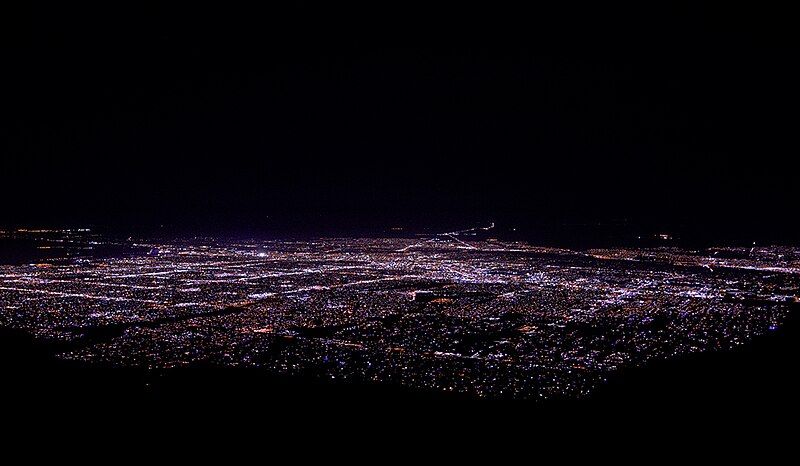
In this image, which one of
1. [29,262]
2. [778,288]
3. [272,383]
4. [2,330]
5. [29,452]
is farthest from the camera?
[29,262]

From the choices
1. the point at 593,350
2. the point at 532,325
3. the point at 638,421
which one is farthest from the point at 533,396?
the point at 532,325

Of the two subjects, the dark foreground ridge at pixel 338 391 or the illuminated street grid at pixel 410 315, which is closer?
the dark foreground ridge at pixel 338 391

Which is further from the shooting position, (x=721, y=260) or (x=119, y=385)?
(x=721, y=260)

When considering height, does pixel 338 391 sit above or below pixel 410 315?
below

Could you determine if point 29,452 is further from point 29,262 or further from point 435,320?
point 29,262

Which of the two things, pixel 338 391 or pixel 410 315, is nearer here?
pixel 338 391

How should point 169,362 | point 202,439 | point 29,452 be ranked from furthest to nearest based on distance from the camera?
point 169,362, point 202,439, point 29,452

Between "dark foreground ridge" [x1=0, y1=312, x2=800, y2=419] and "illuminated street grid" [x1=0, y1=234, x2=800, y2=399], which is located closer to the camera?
"dark foreground ridge" [x1=0, y1=312, x2=800, y2=419]
